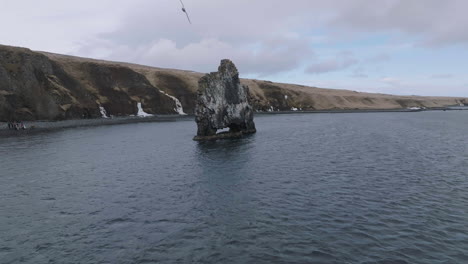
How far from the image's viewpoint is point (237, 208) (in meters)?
27.8

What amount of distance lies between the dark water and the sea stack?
2030 cm

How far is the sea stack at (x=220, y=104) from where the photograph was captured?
2830 inches

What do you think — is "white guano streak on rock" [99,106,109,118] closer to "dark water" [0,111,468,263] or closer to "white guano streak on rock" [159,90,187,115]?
"white guano streak on rock" [159,90,187,115]

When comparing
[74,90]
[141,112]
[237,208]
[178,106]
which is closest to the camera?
[237,208]

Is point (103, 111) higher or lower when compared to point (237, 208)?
higher

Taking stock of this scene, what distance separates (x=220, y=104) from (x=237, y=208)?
4770 cm

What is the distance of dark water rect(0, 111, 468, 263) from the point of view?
19875 millimetres

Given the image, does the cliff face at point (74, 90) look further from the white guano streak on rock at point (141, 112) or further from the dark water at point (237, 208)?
the dark water at point (237, 208)

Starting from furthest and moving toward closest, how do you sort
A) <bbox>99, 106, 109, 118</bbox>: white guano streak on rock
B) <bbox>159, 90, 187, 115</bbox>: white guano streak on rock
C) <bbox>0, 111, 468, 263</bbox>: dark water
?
<bbox>159, 90, 187, 115</bbox>: white guano streak on rock, <bbox>99, 106, 109, 118</bbox>: white guano streak on rock, <bbox>0, 111, 468, 263</bbox>: dark water

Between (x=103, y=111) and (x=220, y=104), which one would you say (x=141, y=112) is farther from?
(x=220, y=104)

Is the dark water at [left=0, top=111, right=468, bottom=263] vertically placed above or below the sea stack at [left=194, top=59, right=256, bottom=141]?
below

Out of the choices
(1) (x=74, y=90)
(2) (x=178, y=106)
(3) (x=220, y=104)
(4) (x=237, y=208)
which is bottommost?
(4) (x=237, y=208)

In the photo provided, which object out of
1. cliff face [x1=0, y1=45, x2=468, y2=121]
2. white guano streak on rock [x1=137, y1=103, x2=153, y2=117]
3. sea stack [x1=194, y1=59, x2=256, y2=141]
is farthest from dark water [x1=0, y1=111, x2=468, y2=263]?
white guano streak on rock [x1=137, y1=103, x2=153, y2=117]

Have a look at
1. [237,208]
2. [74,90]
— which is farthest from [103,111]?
[237,208]
